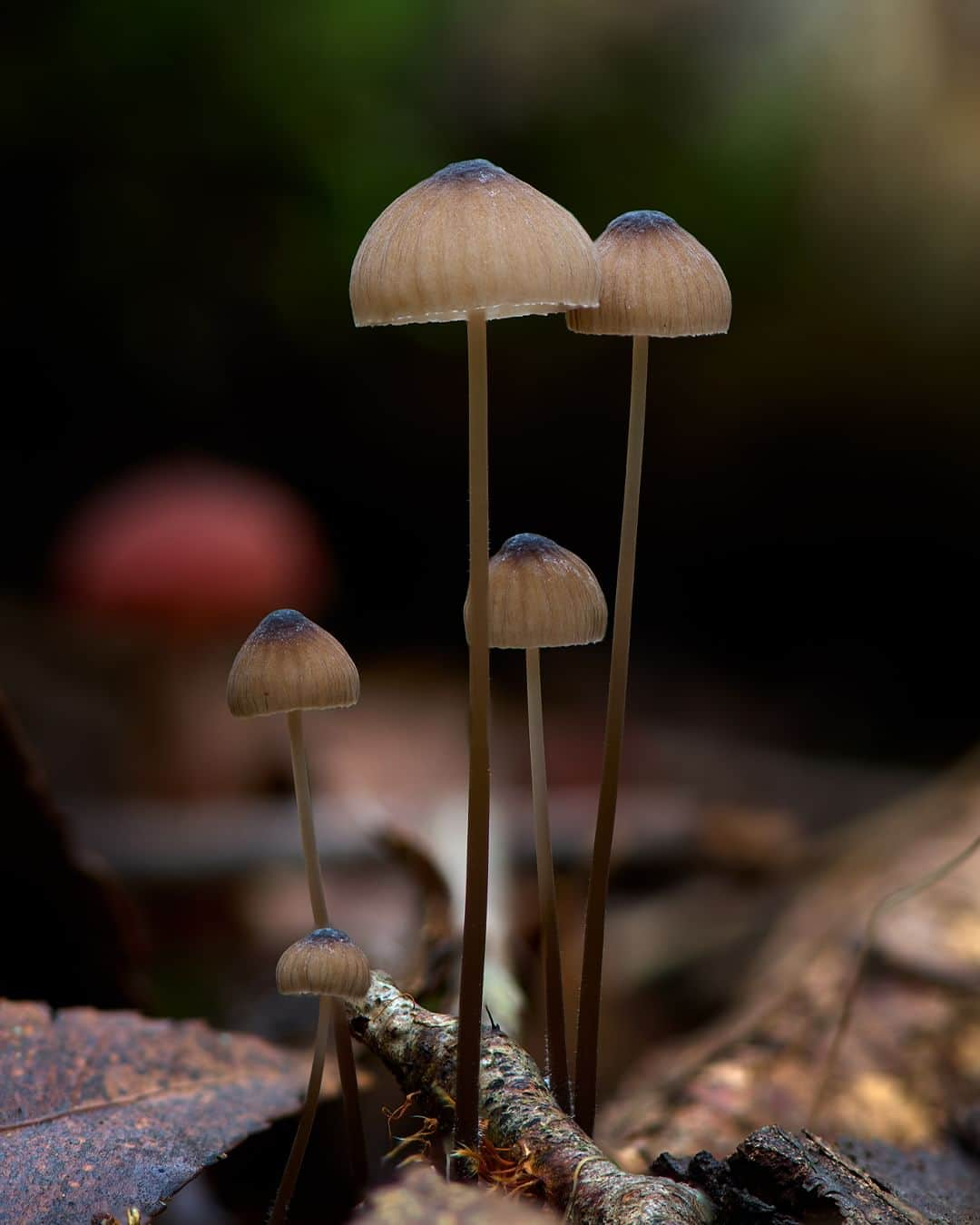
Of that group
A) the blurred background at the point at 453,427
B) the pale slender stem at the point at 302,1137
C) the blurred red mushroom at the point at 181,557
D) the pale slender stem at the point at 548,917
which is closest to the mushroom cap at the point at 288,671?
the pale slender stem at the point at 548,917

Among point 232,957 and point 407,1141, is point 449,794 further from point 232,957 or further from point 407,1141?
point 407,1141

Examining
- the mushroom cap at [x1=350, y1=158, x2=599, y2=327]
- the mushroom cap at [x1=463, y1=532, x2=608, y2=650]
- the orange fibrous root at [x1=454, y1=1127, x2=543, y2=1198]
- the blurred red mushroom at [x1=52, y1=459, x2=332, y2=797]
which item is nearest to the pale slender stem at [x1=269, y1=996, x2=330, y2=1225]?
the orange fibrous root at [x1=454, y1=1127, x2=543, y2=1198]

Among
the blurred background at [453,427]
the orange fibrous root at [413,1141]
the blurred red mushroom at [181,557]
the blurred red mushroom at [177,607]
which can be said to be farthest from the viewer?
the blurred red mushroom at [181,557]

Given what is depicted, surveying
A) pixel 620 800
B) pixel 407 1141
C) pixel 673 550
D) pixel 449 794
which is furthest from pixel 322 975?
pixel 673 550

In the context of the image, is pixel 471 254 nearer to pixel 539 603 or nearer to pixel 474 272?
pixel 474 272

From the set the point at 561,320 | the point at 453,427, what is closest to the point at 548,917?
the point at 561,320

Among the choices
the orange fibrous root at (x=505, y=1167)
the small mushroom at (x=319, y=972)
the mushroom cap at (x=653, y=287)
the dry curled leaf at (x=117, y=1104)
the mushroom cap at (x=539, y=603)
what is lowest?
the dry curled leaf at (x=117, y=1104)

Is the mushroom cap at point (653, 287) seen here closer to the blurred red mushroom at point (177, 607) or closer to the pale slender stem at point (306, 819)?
the pale slender stem at point (306, 819)
